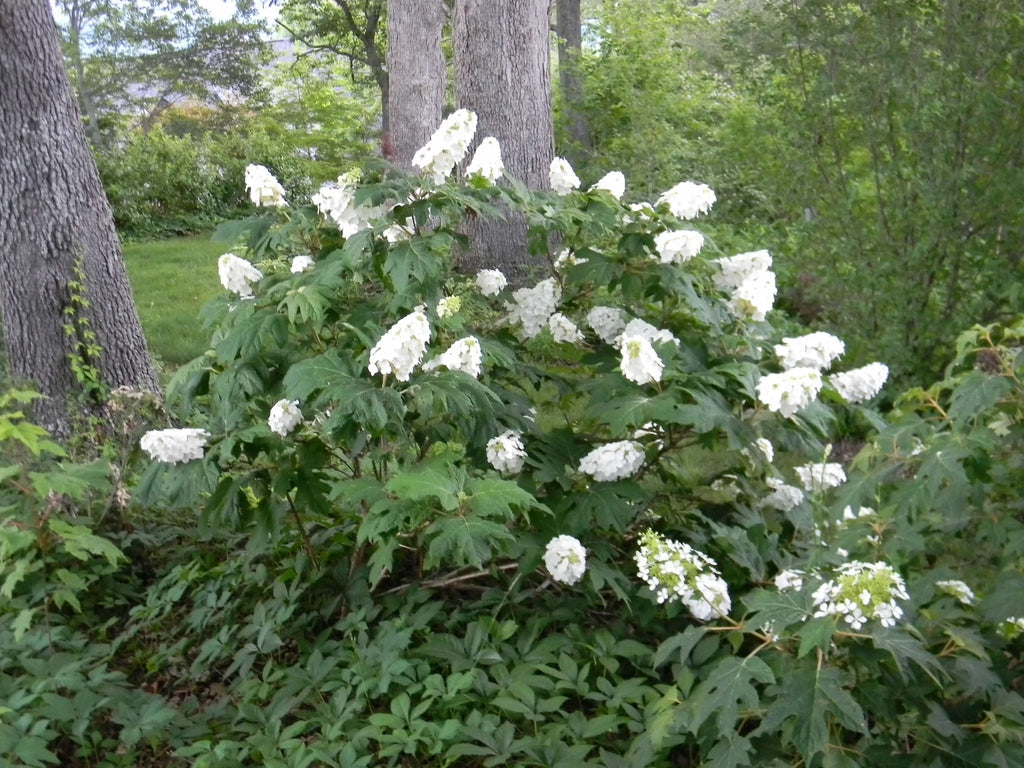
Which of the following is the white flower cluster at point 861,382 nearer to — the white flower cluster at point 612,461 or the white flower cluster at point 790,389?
the white flower cluster at point 790,389

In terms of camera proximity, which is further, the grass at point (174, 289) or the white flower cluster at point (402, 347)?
the grass at point (174, 289)

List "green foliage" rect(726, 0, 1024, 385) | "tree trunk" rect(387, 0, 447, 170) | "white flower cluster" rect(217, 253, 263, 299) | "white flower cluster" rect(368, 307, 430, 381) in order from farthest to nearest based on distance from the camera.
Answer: "tree trunk" rect(387, 0, 447, 170)
"green foliage" rect(726, 0, 1024, 385)
"white flower cluster" rect(217, 253, 263, 299)
"white flower cluster" rect(368, 307, 430, 381)

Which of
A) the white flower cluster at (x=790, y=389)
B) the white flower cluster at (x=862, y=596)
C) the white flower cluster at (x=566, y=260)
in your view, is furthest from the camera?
the white flower cluster at (x=566, y=260)

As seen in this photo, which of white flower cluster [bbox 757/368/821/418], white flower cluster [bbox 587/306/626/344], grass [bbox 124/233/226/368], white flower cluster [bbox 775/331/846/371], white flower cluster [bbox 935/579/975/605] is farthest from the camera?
grass [bbox 124/233/226/368]

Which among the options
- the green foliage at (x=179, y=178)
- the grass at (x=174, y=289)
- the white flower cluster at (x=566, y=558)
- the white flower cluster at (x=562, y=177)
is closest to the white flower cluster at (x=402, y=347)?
the white flower cluster at (x=566, y=558)

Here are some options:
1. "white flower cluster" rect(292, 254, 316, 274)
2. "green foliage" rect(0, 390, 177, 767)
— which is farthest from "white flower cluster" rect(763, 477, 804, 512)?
"green foliage" rect(0, 390, 177, 767)

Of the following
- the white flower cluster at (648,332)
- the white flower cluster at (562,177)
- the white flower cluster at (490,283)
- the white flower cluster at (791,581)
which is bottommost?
the white flower cluster at (791,581)

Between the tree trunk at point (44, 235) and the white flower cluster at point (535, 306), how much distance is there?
2647mm

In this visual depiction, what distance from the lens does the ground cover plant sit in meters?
2.23

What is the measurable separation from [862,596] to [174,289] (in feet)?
31.5

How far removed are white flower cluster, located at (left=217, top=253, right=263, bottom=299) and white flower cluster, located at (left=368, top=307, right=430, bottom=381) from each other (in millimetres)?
811

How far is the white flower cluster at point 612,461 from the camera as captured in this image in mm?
3012

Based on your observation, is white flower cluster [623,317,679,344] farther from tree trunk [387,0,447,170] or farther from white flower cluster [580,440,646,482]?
tree trunk [387,0,447,170]

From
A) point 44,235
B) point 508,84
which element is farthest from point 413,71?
point 44,235
